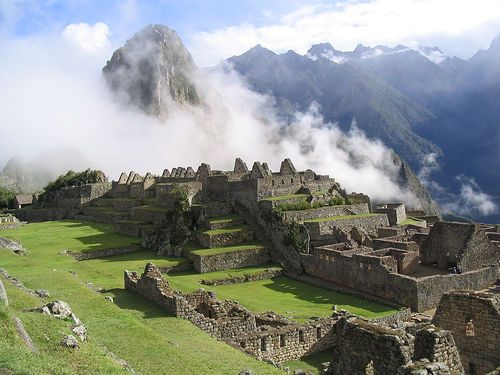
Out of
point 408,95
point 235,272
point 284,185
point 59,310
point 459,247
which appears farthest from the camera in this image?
point 408,95

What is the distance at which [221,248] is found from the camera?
29.7 metres

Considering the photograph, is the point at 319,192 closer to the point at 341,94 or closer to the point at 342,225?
the point at 342,225

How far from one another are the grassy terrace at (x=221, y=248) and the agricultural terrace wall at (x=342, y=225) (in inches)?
142

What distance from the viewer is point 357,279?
23.1 m

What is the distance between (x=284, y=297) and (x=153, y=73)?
4846 inches

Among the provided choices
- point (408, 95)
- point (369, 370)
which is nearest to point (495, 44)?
point (408, 95)

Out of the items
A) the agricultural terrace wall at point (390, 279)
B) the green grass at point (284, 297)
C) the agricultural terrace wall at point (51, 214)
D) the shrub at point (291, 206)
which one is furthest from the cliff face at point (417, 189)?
the green grass at point (284, 297)

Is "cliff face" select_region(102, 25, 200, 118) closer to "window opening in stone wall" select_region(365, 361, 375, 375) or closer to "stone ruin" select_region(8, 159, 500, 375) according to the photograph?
"stone ruin" select_region(8, 159, 500, 375)

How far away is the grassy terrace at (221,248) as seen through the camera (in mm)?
28469

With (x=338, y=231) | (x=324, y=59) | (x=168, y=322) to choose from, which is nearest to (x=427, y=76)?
(x=324, y=59)

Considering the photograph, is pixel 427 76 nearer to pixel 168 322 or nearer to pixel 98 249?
pixel 98 249

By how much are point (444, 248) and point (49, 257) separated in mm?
22813

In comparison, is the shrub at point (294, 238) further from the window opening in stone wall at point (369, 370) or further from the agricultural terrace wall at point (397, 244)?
the window opening in stone wall at point (369, 370)

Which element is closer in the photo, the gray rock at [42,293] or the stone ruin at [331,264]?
the stone ruin at [331,264]
